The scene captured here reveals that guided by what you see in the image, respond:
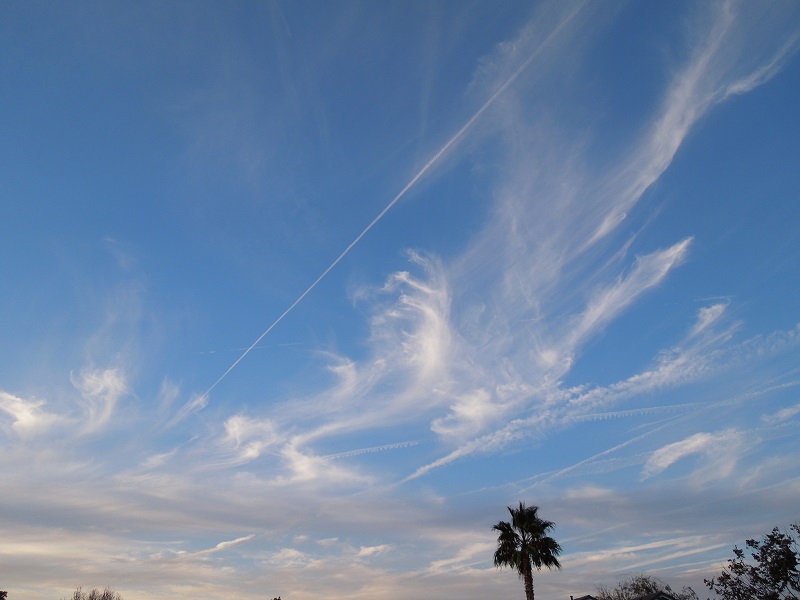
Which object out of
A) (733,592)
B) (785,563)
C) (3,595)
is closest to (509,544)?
(733,592)

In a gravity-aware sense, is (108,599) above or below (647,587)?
above

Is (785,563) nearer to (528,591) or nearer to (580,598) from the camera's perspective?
(528,591)

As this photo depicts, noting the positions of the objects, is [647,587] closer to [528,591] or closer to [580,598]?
[580,598]

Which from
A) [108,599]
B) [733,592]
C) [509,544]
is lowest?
[733,592]

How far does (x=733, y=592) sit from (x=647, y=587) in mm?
81679

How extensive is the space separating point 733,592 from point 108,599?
12457cm

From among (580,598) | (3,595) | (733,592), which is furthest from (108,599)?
(733,592)

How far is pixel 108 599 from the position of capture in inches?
4530

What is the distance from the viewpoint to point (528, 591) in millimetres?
41844

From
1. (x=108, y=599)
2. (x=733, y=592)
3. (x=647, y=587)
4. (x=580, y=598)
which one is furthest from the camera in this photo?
(x=108, y=599)

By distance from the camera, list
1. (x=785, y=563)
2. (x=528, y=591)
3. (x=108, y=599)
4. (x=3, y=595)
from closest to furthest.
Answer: (x=785, y=563), (x=528, y=591), (x=3, y=595), (x=108, y=599)

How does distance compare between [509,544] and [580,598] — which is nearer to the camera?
[509,544]

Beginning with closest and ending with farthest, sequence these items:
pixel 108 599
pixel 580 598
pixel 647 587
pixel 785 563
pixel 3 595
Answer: pixel 785 563
pixel 3 595
pixel 580 598
pixel 647 587
pixel 108 599

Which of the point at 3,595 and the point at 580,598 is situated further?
the point at 580,598
